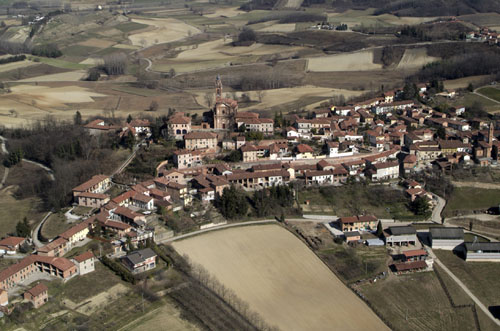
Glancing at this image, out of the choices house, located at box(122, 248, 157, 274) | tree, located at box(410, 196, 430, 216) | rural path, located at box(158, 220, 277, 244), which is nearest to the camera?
house, located at box(122, 248, 157, 274)

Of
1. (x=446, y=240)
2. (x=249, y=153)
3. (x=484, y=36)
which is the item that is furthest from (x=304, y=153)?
(x=484, y=36)

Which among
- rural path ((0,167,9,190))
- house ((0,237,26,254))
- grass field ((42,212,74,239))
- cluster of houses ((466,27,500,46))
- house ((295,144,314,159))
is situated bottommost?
rural path ((0,167,9,190))

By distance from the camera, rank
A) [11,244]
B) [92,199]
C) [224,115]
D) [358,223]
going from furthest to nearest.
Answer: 1. [224,115]
2. [92,199]
3. [358,223]
4. [11,244]

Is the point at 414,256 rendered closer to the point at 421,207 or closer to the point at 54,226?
the point at 421,207

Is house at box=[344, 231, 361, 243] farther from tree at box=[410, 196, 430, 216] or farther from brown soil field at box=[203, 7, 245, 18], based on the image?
brown soil field at box=[203, 7, 245, 18]

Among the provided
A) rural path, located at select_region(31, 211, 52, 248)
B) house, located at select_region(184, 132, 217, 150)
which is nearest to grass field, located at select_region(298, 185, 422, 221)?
house, located at select_region(184, 132, 217, 150)

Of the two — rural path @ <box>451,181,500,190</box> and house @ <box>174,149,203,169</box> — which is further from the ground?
house @ <box>174,149,203,169</box>

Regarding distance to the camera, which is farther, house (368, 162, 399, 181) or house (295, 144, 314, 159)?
house (295, 144, 314, 159)
